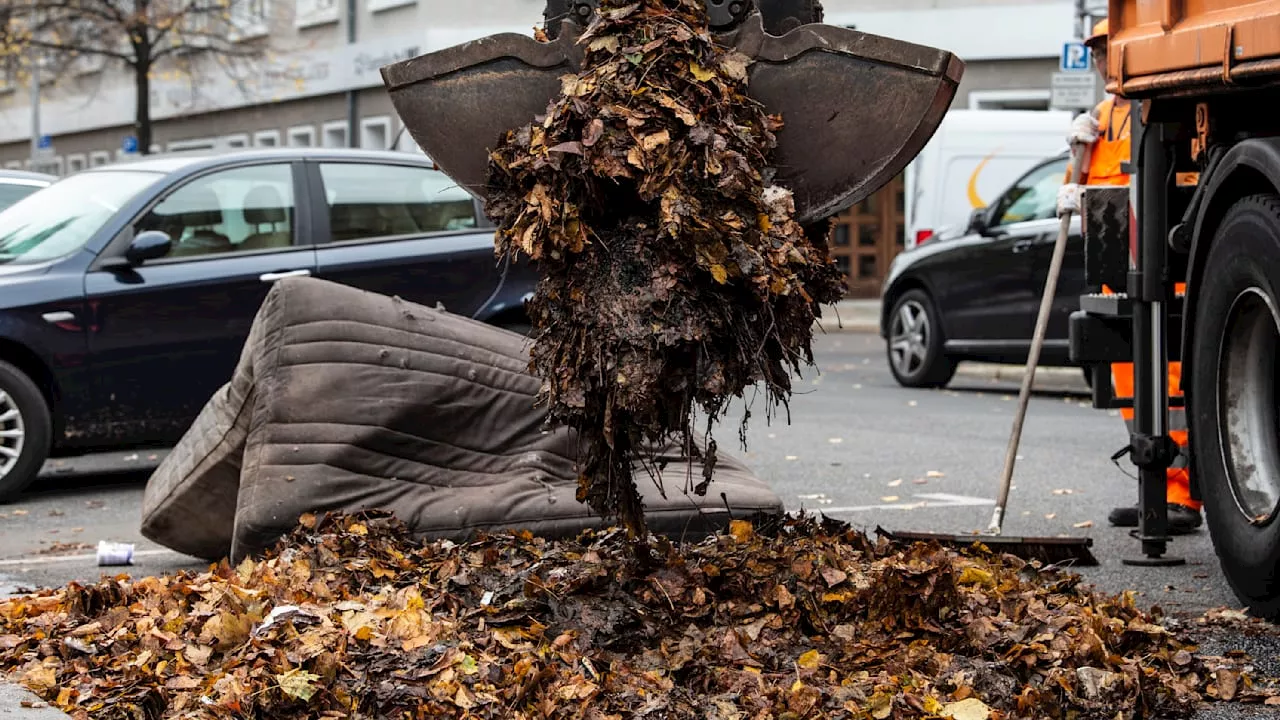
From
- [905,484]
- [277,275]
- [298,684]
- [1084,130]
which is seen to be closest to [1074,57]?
[905,484]

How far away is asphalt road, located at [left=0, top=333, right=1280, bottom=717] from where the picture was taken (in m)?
6.54

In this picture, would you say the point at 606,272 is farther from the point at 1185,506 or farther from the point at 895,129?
the point at 1185,506

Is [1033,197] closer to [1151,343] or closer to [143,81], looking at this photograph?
[1151,343]

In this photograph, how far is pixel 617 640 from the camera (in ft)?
14.4

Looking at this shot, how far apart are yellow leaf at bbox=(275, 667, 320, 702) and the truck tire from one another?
295 centimetres

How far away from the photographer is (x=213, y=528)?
6.42 metres

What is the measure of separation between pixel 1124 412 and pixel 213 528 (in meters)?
3.86

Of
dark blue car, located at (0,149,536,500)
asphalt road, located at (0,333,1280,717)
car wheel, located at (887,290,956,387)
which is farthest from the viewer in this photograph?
car wheel, located at (887,290,956,387)

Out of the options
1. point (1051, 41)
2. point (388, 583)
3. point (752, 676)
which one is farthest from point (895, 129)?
point (1051, 41)

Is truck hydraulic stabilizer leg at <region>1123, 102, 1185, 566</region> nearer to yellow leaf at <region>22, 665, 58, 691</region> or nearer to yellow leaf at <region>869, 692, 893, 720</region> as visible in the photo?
yellow leaf at <region>869, 692, 893, 720</region>

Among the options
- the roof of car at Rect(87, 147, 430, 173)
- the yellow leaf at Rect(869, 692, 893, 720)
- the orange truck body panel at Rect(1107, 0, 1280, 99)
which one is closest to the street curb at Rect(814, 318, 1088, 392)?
the roof of car at Rect(87, 147, 430, 173)

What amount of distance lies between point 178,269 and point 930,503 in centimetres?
387

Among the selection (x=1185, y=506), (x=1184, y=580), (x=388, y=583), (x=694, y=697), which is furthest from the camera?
(x=1185, y=506)

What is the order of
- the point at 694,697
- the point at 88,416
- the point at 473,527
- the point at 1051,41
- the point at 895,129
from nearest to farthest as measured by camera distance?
the point at 694,697
the point at 895,129
the point at 473,527
the point at 88,416
the point at 1051,41
